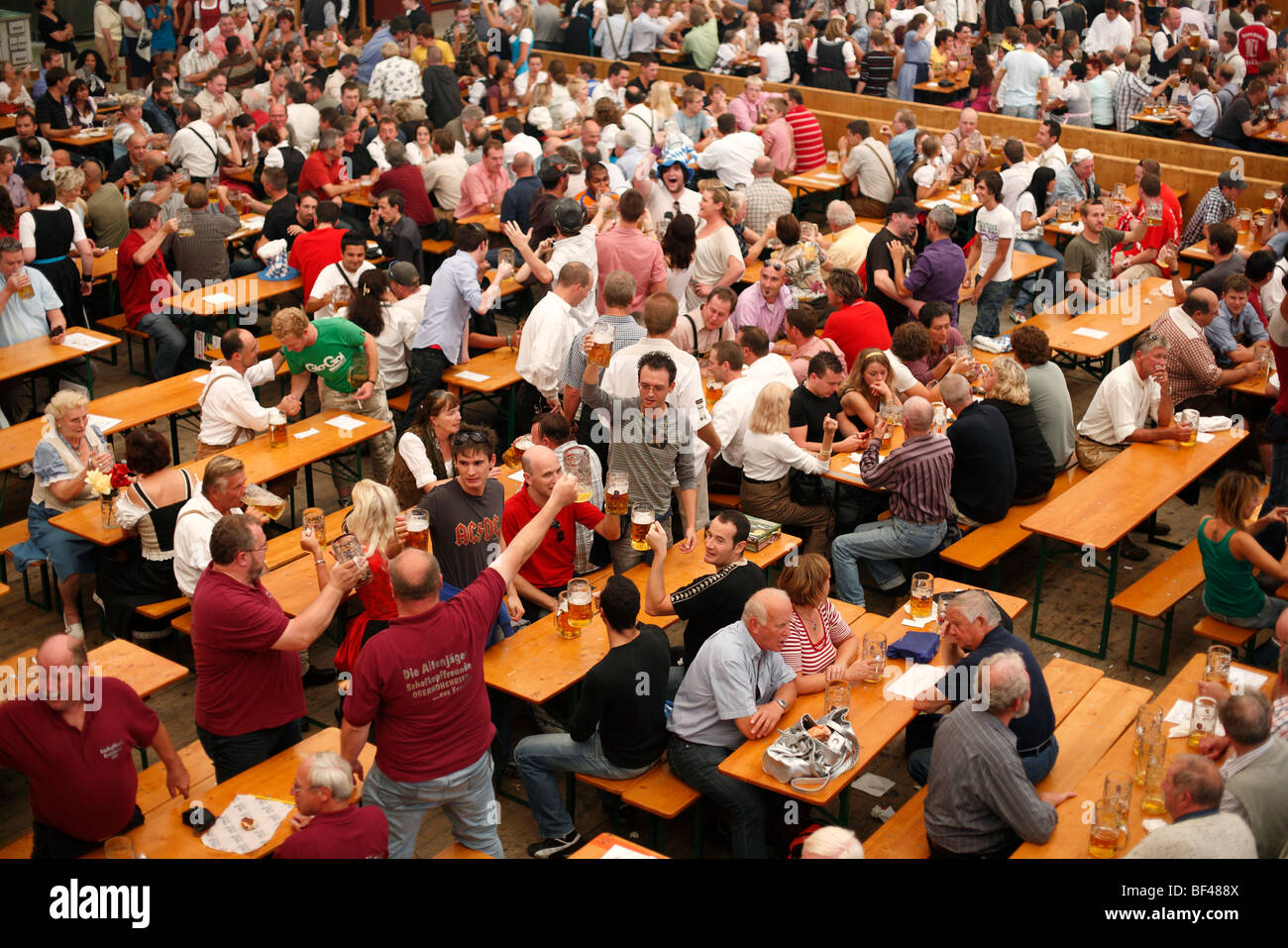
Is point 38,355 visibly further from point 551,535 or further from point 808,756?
point 808,756

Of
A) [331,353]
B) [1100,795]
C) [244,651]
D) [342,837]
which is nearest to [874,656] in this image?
[1100,795]

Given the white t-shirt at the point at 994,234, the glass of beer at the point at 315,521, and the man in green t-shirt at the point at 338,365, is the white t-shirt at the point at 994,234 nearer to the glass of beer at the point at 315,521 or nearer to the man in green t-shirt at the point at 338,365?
the man in green t-shirt at the point at 338,365

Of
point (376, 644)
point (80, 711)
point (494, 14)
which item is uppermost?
point (494, 14)

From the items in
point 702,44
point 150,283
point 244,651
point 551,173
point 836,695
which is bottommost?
point 836,695

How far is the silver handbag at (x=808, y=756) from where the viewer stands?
4980mm

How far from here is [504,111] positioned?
15.3 meters

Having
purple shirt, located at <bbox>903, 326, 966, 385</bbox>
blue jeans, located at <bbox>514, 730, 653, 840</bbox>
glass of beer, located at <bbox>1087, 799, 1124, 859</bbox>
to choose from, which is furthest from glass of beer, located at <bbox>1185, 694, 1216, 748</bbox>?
purple shirt, located at <bbox>903, 326, 966, 385</bbox>

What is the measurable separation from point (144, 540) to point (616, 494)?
2268 mm

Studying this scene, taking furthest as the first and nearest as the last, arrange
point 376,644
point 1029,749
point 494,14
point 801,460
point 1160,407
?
1. point 494,14
2. point 1160,407
3. point 801,460
4. point 1029,749
5. point 376,644

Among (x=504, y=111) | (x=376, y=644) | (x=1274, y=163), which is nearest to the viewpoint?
(x=376, y=644)

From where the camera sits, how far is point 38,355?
27.7 ft

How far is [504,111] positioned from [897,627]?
10.7m

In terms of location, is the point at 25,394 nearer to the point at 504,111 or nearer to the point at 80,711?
the point at 80,711
